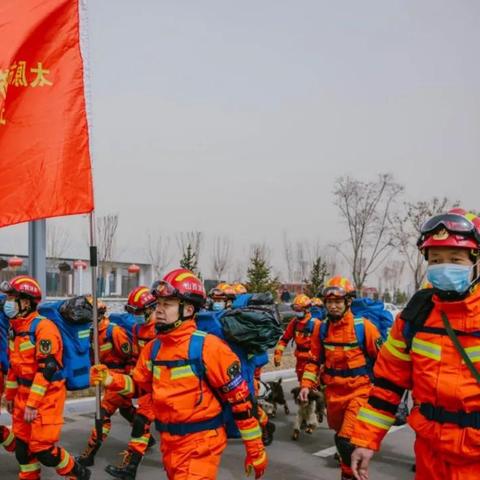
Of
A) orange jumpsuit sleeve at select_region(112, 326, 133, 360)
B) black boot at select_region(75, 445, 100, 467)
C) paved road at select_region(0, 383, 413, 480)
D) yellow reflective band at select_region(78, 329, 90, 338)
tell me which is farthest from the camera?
orange jumpsuit sleeve at select_region(112, 326, 133, 360)

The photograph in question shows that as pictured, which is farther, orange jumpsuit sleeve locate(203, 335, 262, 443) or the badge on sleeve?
the badge on sleeve

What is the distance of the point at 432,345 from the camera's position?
3.31 metres

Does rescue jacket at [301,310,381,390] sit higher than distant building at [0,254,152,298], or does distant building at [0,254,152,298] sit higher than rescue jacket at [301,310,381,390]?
rescue jacket at [301,310,381,390]

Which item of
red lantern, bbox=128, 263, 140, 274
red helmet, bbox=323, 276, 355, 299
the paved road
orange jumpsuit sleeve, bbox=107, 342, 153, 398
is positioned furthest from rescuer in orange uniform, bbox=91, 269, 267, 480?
red lantern, bbox=128, 263, 140, 274

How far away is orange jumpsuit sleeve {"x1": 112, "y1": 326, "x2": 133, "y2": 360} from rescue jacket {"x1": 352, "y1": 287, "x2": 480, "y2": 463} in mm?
5116

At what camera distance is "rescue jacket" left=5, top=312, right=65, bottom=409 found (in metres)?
5.84

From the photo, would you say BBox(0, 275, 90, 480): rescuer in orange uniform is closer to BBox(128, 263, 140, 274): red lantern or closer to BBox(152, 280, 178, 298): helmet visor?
BBox(152, 280, 178, 298): helmet visor

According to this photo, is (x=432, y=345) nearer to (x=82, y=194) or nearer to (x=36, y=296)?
(x=82, y=194)

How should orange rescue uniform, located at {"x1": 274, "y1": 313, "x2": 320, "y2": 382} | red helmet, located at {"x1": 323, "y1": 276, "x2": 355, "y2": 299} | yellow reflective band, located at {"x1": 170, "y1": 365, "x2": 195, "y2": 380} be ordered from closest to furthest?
yellow reflective band, located at {"x1": 170, "y1": 365, "x2": 195, "y2": 380}
red helmet, located at {"x1": 323, "y1": 276, "x2": 355, "y2": 299}
orange rescue uniform, located at {"x1": 274, "y1": 313, "x2": 320, "y2": 382}

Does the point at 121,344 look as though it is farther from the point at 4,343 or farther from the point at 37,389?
the point at 37,389

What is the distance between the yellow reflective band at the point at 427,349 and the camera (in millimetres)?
3281

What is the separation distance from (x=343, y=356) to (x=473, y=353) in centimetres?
352

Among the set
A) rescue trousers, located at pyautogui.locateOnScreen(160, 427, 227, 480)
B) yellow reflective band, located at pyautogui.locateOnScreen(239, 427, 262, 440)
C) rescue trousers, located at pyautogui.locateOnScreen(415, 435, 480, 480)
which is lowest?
rescue trousers, located at pyautogui.locateOnScreen(160, 427, 227, 480)

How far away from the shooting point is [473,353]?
3205 millimetres
